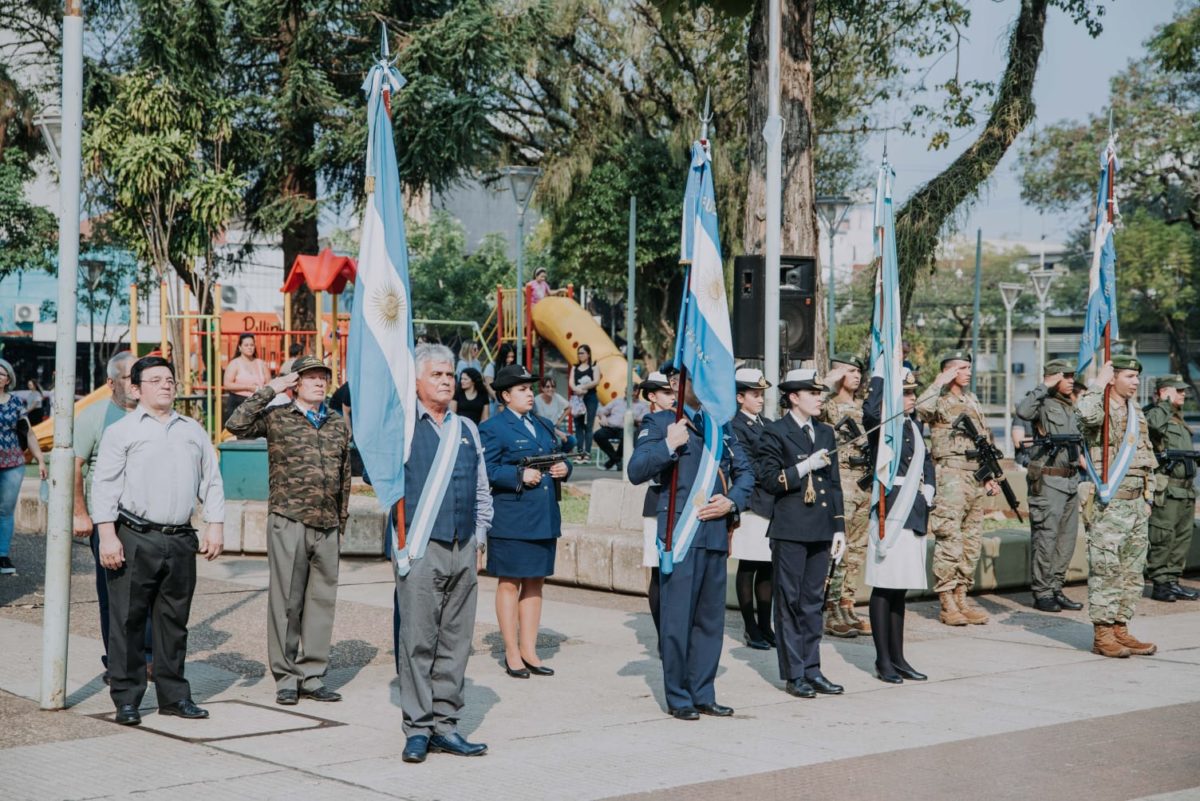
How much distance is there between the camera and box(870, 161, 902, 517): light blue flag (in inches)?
361

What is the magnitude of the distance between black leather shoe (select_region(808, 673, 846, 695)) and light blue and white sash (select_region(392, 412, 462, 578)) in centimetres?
284

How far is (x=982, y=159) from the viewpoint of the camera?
684 inches

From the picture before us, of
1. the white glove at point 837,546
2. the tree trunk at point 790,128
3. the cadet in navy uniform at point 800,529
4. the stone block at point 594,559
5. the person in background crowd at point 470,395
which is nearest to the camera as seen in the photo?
the cadet in navy uniform at point 800,529

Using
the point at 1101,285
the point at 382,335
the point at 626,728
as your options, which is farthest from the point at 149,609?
the point at 1101,285

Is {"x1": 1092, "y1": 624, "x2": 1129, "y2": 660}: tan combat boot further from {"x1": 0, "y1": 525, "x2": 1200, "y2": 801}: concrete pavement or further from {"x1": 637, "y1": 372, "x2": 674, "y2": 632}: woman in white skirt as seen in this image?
{"x1": 637, "y1": 372, "x2": 674, "y2": 632}: woman in white skirt

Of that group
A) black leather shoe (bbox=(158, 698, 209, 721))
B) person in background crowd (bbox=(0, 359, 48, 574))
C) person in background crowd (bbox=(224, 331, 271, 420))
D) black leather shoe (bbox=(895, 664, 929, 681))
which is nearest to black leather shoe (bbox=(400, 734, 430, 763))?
black leather shoe (bbox=(158, 698, 209, 721))

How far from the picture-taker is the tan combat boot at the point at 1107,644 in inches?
389

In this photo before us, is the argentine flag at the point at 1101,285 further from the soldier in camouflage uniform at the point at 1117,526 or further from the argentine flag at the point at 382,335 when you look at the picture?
the argentine flag at the point at 382,335

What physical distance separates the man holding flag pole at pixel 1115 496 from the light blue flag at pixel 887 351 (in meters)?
1.53

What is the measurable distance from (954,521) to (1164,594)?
2911 millimetres

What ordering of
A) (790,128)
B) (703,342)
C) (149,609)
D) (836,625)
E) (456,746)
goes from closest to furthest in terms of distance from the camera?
(456,746) < (149,609) < (703,342) < (836,625) < (790,128)

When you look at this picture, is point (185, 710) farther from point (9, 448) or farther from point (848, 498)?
point (9, 448)

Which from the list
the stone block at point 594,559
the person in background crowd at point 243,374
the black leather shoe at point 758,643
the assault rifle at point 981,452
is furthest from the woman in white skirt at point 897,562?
the person in background crowd at point 243,374

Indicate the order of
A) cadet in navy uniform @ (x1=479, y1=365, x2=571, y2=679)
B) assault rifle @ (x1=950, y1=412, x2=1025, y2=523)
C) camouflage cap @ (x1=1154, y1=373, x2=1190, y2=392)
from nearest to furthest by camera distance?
cadet in navy uniform @ (x1=479, y1=365, x2=571, y2=679), assault rifle @ (x1=950, y1=412, x2=1025, y2=523), camouflage cap @ (x1=1154, y1=373, x2=1190, y2=392)
